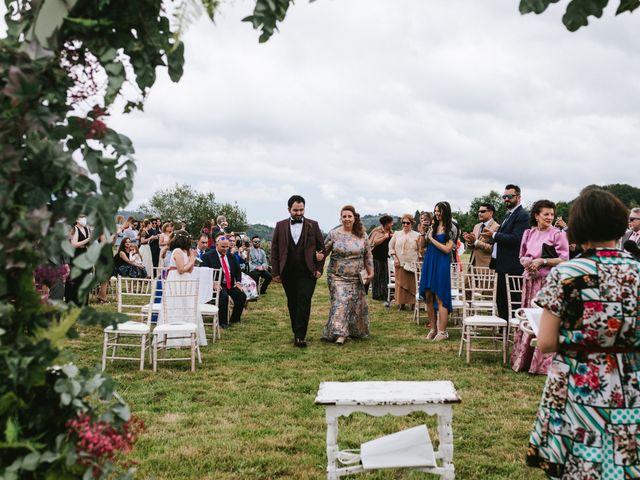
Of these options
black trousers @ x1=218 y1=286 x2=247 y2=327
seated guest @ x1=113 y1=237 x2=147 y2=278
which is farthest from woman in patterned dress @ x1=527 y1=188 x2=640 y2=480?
seated guest @ x1=113 y1=237 x2=147 y2=278

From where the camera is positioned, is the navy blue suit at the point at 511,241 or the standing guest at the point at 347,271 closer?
the navy blue suit at the point at 511,241

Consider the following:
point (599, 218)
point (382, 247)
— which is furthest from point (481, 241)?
point (599, 218)

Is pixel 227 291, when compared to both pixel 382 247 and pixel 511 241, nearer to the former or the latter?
pixel 382 247

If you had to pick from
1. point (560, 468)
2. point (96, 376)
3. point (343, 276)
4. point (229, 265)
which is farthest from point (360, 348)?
point (96, 376)

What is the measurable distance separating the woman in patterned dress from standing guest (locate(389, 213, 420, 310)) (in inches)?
383

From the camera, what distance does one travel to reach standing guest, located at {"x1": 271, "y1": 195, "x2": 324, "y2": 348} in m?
8.78

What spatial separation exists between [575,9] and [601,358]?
1.45 metres

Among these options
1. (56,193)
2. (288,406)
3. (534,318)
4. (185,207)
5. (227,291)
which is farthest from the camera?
(185,207)

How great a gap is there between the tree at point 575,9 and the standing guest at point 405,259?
1044cm

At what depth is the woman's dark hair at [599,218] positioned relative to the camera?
2.60 meters

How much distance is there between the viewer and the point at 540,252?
22.1ft

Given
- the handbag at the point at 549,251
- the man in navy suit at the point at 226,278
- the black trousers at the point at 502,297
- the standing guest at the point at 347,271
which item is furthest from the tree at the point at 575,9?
the man in navy suit at the point at 226,278

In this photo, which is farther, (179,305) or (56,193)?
(179,305)

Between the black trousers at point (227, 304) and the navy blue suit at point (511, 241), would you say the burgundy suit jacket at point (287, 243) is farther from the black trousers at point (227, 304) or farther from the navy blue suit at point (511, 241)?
the navy blue suit at point (511, 241)
